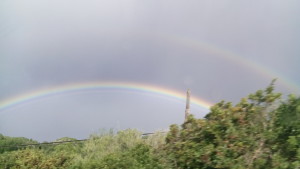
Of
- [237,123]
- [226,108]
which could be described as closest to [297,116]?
[237,123]

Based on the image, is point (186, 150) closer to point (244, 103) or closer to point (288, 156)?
point (244, 103)

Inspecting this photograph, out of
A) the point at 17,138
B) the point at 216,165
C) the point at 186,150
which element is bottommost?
the point at 216,165

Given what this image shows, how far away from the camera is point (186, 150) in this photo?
671cm

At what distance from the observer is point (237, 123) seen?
638cm

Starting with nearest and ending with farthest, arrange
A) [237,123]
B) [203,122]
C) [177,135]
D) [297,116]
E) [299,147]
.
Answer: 1. [299,147]
2. [297,116]
3. [237,123]
4. [203,122]
5. [177,135]

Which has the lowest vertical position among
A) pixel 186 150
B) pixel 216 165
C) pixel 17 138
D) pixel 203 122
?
pixel 216 165

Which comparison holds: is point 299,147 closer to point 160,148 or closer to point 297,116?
point 297,116

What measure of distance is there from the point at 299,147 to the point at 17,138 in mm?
63051

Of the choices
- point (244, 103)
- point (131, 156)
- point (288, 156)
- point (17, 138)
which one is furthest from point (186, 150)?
point (17, 138)

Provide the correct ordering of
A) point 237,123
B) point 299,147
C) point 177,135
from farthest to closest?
point 177,135
point 237,123
point 299,147

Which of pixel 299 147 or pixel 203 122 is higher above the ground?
pixel 203 122

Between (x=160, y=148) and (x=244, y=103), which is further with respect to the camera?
(x=160, y=148)

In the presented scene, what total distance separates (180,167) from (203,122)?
94 cm

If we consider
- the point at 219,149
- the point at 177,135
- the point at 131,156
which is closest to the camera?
the point at 219,149
